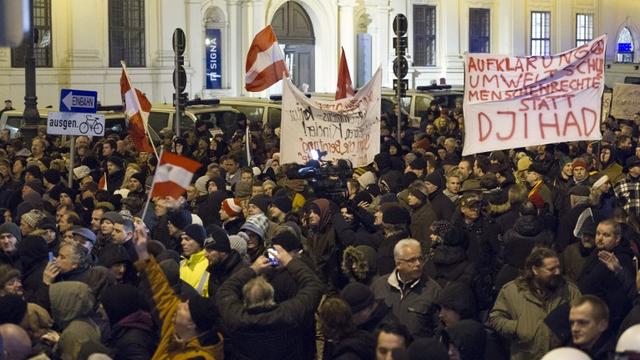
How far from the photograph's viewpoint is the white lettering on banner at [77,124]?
51.5 feet

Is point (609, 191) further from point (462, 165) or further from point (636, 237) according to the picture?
point (636, 237)

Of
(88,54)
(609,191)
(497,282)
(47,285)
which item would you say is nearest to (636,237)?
(497,282)

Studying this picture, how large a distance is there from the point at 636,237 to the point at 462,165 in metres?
4.15

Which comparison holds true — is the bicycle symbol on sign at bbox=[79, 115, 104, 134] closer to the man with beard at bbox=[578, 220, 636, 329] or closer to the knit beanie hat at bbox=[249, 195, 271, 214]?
the knit beanie hat at bbox=[249, 195, 271, 214]

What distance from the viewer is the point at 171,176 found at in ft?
34.7

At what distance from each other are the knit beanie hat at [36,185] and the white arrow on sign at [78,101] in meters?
2.33

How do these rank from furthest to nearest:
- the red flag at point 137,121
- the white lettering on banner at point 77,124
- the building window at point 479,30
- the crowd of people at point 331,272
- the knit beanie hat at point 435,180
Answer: the building window at point 479,30
the red flag at point 137,121
the white lettering on banner at point 77,124
the knit beanie hat at point 435,180
the crowd of people at point 331,272

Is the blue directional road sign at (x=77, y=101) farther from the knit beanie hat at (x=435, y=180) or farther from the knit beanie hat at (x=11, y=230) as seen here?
the knit beanie hat at (x=11, y=230)

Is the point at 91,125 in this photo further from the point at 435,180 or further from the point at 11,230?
the point at 11,230

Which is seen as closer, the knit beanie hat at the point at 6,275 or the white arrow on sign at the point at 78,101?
the knit beanie hat at the point at 6,275

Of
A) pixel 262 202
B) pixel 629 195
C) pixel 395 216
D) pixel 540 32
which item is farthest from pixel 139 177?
pixel 540 32

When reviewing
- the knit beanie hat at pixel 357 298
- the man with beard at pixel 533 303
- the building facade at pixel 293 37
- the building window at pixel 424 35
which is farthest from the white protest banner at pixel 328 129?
the building window at pixel 424 35

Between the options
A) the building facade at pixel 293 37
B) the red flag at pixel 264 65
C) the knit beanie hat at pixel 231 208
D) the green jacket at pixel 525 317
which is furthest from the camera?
the building facade at pixel 293 37

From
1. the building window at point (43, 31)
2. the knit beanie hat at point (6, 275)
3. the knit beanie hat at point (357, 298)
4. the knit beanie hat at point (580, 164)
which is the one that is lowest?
the knit beanie hat at point (357, 298)
